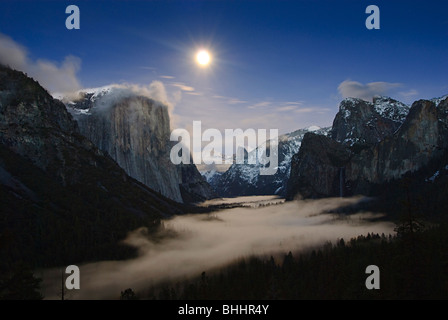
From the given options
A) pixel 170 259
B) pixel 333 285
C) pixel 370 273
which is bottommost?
pixel 170 259

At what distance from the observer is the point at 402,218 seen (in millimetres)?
38469

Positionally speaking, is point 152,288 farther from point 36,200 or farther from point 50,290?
point 36,200

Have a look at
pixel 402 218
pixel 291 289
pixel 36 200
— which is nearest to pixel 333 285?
pixel 291 289

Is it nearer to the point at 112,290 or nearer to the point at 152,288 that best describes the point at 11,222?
the point at 112,290

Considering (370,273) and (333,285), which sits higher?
(370,273)

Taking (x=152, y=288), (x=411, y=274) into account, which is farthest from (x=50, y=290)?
(x=411, y=274)

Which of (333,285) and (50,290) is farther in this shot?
(50,290)

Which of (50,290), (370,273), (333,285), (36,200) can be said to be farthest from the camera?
(36,200)

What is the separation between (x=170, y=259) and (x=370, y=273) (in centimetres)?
12828

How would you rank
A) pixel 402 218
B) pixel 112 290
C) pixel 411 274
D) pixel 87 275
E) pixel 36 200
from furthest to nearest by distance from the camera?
pixel 36 200, pixel 87 275, pixel 112 290, pixel 411 274, pixel 402 218

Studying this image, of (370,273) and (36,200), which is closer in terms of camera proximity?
(370,273)

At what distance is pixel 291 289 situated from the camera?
110 m
